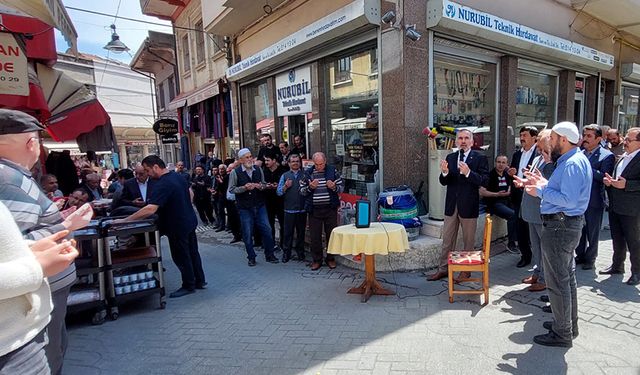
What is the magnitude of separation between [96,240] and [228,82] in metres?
7.51

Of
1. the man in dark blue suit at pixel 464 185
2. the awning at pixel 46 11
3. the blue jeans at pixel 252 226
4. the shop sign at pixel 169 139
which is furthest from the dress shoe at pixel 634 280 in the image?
A: the shop sign at pixel 169 139

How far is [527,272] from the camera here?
492 centimetres

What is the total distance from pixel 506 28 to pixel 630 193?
10.8ft

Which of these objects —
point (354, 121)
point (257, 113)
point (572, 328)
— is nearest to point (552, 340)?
point (572, 328)

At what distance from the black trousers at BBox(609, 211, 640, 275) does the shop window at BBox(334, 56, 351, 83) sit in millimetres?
4669

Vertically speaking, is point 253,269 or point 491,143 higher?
point 491,143

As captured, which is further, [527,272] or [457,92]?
[457,92]

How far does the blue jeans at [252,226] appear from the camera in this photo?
20.1 ft

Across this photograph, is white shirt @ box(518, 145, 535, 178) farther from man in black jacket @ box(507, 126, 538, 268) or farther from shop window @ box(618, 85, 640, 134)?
shop window @ box(618, 85, 640, 134)

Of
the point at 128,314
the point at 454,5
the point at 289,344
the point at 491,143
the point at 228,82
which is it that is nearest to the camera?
the point at 289,344

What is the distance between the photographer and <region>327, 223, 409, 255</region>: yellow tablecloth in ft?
13.6

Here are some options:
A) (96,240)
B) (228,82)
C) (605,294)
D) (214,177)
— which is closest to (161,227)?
(96,240)

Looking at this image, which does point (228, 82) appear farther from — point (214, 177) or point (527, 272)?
point (527, 272)

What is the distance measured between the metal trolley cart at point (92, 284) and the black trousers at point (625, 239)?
6.22 m
